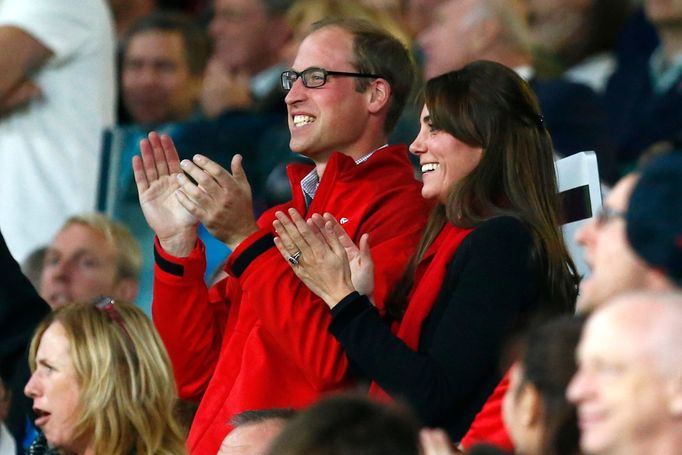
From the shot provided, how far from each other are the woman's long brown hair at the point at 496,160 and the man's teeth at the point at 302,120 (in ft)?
1.41

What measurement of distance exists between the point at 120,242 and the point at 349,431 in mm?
3656

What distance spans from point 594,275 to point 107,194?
3793 mm

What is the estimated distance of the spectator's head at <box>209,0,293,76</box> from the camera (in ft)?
25.5

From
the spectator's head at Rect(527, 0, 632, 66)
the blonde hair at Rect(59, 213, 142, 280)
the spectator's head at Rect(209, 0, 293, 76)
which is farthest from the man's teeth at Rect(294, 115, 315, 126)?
the spectator's head at Rect(209, 0, 293, 76)

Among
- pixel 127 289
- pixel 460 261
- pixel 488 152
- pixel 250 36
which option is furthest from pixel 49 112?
pixel 460 261

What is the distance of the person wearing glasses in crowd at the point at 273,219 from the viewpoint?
4.05 m

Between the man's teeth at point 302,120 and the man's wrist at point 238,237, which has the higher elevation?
the man's teeth at point 302,120

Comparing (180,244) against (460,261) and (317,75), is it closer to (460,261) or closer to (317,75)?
(317,75)

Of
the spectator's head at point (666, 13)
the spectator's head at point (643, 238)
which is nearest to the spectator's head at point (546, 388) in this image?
the spectator's head at point (643, 238)

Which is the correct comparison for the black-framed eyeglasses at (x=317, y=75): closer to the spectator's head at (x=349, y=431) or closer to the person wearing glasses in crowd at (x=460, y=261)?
the person wearing glasses in crowd at (x=460, y=261)

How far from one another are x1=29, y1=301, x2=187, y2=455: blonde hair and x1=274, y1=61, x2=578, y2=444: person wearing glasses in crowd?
0.56 metres

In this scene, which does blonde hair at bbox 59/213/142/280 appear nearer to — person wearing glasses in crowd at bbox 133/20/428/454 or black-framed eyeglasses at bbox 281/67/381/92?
person wearing glasses in crowd at bbox 133/20/428/454

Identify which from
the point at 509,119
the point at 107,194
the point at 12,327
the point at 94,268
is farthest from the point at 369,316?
the point at 107,194

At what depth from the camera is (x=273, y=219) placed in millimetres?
4441
